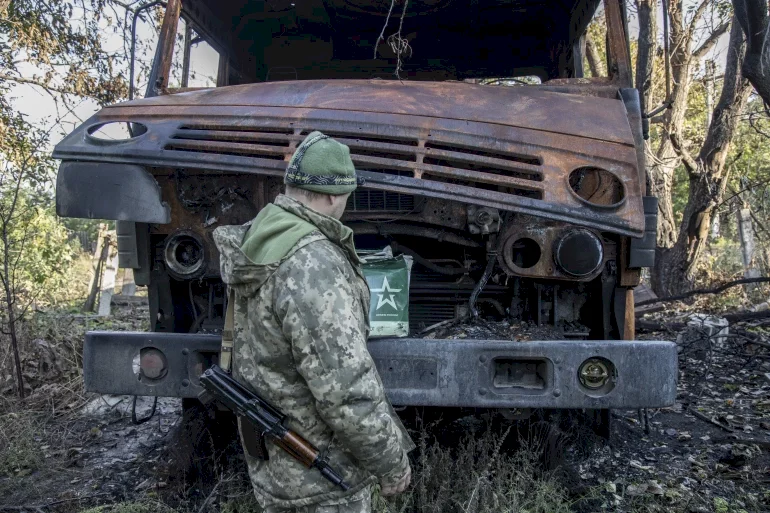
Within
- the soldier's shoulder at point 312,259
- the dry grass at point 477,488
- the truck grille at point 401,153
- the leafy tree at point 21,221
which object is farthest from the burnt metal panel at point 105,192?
the leafy tree at point 21,221

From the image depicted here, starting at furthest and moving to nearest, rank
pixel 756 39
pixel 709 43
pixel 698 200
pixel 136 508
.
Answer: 1. pixel 709 43
2. pixel 698 200
3. pixel 756 39
4. pixel 136 508

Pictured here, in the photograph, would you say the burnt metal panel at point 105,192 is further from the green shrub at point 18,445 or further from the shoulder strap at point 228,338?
the green shrub at point 18,445

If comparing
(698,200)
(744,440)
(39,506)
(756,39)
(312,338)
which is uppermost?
(756,39)

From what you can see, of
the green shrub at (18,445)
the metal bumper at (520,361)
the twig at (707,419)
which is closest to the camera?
the metal bumper at (520,361)

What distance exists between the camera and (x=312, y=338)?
1789 mm

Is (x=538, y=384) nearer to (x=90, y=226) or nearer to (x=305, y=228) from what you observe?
(x=305, y=228)

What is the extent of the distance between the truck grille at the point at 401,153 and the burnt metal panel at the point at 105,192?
208 millimetres

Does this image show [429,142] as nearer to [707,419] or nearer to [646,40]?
[707,419]

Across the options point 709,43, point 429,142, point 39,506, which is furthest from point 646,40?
point 39,506

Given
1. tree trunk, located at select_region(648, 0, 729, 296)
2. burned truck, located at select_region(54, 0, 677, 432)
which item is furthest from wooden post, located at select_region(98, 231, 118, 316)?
tree trunk, located at select_region(648, 0, 729, 296)

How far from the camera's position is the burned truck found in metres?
2.88

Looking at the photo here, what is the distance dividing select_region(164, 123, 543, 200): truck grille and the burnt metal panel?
208 mm

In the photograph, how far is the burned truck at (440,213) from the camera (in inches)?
113

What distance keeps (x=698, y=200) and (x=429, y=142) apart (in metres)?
6.69
